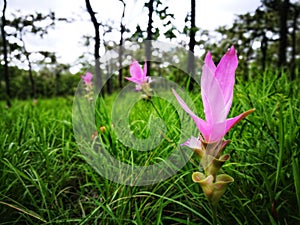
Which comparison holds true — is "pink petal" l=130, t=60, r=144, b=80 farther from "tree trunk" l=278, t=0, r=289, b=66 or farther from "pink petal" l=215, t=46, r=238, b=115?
"tree trunk" l=278, t=0, r=289, b=66

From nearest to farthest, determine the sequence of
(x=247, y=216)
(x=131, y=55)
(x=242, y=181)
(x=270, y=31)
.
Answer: (x=247, y=216)
(x=242, y=181)
(x=131, y=55)
(x=270, y=31)

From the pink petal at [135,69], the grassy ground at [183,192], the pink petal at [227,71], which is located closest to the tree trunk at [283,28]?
the grassy ground at [183,192]

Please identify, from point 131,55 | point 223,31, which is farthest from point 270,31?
point 131,55

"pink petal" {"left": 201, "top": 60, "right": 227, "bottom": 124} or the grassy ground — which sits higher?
"pink petal" {"left": 201, "top": 60, "right": 227, "bottom": 124}

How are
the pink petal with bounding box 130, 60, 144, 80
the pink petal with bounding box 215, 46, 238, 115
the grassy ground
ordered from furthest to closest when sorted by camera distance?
1. the pink petal with bounding box 130, 60, 144, 80
2. the grassy ground
3. the pink petal with bounding box 215, 46, 238, 115

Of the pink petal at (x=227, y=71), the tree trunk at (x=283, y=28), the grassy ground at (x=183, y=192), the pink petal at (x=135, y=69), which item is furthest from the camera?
the tree trunk at (x=283, y=28)

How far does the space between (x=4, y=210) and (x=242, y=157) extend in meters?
0.94

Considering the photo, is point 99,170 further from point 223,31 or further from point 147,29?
point 223,31

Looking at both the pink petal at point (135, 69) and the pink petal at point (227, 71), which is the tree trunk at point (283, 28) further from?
the pink petal at point (227, 71)

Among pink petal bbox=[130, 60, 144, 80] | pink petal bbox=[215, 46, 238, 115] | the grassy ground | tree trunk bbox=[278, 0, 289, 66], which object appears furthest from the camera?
tree trunk bbox=[278, 0, 289, 66]

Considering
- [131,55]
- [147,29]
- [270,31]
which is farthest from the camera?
[270,31]

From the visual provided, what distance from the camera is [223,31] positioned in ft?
13.0

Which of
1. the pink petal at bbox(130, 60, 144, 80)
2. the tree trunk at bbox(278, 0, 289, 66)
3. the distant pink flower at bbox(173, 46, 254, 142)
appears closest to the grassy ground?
the pink petal at bbox(130, 60, 144, 80)

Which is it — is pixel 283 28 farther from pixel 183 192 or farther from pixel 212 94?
pixel 212 94
